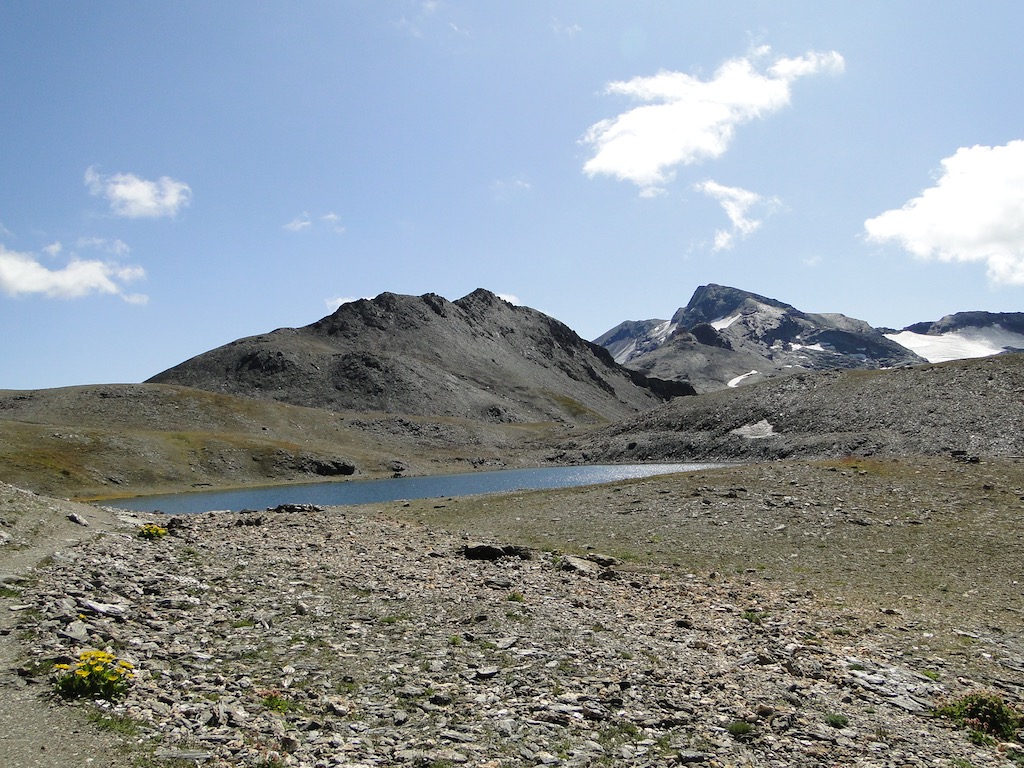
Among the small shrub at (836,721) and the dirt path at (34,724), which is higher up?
the dirt path at (34,724)

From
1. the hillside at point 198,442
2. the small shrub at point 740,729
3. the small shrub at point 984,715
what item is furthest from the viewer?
the hillside at point 198,442

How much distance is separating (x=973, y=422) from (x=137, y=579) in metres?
97.4

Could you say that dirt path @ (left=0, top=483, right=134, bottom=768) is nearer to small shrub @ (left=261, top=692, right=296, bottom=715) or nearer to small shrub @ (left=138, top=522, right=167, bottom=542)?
small shrub @ (left=261, top=692, right=296, bottom=715)

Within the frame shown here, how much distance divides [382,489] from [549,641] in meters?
76.8

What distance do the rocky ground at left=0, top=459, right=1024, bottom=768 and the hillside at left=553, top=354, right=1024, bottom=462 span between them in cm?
5731

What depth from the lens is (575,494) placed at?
53125 millimetres

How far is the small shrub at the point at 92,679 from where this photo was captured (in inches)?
461

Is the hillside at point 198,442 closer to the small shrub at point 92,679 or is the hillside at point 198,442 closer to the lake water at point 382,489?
the lake water at point 382,489

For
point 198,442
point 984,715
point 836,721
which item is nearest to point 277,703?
point 836,721

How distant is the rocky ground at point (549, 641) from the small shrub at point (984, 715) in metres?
0.33

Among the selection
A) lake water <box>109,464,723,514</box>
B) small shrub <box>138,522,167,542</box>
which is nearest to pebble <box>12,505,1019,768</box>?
→ small shrub <box>138,522,167,542</box>

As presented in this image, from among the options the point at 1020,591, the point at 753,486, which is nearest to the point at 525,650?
the point at 1020,591

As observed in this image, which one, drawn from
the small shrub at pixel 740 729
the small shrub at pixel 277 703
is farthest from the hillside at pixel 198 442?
the small shrub at pixel 740 729

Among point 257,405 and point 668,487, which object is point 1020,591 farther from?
point 257,405
